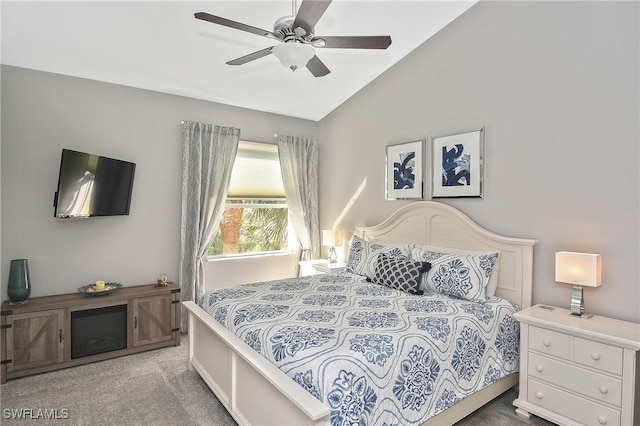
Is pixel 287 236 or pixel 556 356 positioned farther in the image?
pixel 287 236

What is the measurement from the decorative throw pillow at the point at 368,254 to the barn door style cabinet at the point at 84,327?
188cm

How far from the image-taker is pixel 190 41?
3.17m

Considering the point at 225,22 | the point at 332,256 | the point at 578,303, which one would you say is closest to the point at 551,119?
the point at 578,303

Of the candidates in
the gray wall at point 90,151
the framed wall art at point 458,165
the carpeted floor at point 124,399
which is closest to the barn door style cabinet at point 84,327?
the carpeted floor at point 124,399

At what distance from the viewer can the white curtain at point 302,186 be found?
192 inches

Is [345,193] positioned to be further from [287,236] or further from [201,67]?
[201,67]

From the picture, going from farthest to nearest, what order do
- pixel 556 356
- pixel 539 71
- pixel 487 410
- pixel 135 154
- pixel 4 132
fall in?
1. pixel 135 154
2. pixel 4 132
3. pixel 539 71
4. pixel 487 410
5. pixel 556 356

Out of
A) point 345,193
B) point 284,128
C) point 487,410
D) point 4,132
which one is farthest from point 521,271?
point 4,132

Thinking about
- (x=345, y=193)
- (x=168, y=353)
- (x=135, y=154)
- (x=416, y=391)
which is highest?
(x=135, y=154)

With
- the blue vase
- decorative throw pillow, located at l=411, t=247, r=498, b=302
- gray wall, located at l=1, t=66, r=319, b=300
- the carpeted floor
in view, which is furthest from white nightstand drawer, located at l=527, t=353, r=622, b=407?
the blue vase

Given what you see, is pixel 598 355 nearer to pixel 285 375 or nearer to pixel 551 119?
pixel 551 119

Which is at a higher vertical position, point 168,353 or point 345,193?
point 345,193

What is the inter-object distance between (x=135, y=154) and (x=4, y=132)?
1049 mm

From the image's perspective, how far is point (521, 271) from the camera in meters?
2.91
